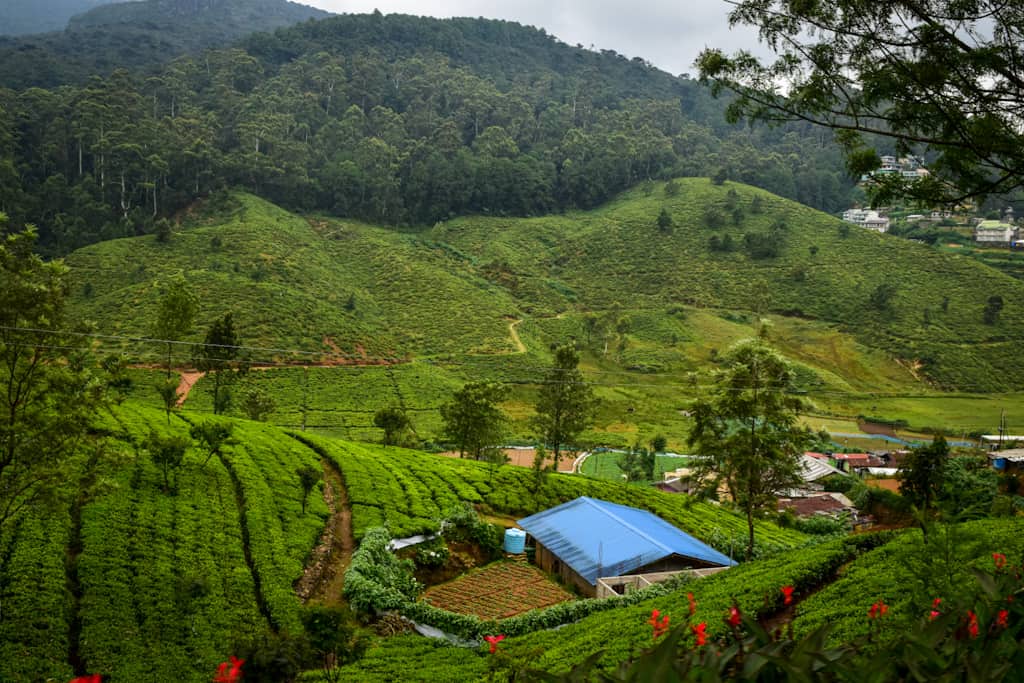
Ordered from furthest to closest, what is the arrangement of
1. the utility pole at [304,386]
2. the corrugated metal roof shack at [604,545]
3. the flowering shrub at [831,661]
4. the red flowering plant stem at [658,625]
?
1. the utility pole at [304,386]
2. the corrugated metal roof shack at [604,545]
3. the red flowering plant stem at [658,625]
4. the flowering shrub at [831,661]

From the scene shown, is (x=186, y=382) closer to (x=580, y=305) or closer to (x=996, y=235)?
(x=580, y=305)

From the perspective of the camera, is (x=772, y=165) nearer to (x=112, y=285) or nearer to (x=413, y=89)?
(x=413, y=89)

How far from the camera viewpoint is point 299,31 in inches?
5221

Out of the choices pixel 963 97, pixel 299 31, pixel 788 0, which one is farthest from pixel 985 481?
pixel 299 31

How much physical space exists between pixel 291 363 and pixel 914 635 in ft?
162

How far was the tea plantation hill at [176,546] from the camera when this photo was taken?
1102 cm

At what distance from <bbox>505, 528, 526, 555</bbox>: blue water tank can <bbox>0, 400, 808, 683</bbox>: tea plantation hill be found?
2.27 m

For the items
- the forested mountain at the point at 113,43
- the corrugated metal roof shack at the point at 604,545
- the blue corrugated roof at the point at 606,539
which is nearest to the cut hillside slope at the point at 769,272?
the blue corrugated roof at the point at 606,539

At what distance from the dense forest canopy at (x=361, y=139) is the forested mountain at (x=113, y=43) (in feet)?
39.5

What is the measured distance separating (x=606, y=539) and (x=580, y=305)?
53.6 meters

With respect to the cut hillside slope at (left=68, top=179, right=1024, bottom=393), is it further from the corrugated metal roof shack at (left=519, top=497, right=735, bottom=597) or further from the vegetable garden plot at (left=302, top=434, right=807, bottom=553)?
the corrugated metal roof shack at (left=519, top=497, right=735, bottom=597)

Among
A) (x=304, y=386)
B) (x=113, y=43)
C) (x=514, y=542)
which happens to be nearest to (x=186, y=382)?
(x=304, y=386)

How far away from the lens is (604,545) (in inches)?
754

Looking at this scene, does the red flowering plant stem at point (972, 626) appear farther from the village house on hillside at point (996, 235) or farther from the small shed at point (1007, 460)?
the village house on hillside at point (996, 235)
